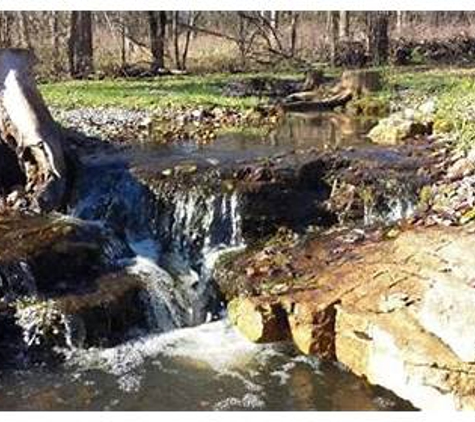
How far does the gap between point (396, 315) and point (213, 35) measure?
14358mm

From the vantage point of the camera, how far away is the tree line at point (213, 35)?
17.5 metres

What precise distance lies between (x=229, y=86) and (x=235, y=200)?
7.57 m

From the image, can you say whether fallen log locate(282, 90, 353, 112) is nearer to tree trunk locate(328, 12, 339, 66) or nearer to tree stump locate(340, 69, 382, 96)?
tree stump locate(340, 69, 382, 96)

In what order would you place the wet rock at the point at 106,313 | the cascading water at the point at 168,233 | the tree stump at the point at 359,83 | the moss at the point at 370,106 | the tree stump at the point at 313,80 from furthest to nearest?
the tree stump at the point at 313,80 → the tree stump at the point at 359,83 → the moss at the point at 370,106 → the cascading water at the point at 168,233 → the wet rock at the point at 106,313

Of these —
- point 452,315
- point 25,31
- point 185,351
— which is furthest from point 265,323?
point 25,31

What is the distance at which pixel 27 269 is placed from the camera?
637 cm

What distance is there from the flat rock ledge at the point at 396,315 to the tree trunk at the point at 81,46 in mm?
11689

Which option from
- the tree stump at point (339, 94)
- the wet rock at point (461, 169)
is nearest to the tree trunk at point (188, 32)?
the tree stump at point (339, 94)

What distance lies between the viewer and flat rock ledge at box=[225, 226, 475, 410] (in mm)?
4812

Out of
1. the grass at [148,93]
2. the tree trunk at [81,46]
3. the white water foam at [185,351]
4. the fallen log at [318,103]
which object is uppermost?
the tree trunk at [81,46]

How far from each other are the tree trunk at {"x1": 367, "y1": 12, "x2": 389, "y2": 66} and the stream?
9629 millimetres

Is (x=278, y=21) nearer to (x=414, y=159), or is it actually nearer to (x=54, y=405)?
(x=414, y=159)

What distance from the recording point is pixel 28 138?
8.14m

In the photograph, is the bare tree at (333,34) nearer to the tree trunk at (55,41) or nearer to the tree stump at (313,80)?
the tree stump at (313,80)
